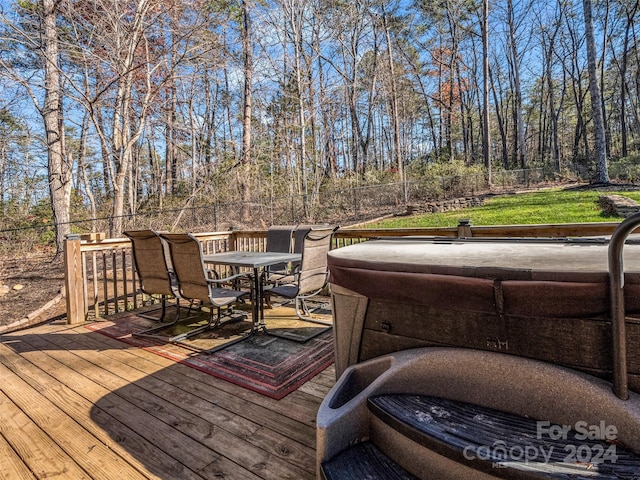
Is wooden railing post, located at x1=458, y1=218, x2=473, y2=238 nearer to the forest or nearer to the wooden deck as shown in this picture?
the wooden deck

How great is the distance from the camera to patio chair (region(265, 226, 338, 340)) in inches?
132

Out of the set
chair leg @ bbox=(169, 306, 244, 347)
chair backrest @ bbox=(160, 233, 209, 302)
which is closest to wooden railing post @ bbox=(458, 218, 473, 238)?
chair backrest @ bbox=(160, 233, 209, 302)

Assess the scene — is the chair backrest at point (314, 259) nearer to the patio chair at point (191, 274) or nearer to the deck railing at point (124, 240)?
the patio chair at point (191, 274)

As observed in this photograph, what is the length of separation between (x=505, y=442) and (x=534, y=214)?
8480mm

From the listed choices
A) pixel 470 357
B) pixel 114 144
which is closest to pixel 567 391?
pixel 470 357

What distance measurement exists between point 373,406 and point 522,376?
49 cm

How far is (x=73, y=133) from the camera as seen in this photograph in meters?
14.8

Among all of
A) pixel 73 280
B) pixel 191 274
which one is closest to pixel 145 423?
pixel 191 274

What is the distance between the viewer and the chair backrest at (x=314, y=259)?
3.36 meters

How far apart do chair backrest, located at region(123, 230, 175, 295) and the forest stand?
4.21 metres

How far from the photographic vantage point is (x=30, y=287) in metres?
6.53

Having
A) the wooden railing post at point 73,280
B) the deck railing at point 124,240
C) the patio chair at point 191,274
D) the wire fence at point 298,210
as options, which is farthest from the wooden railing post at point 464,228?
the wire fence at point 298,210

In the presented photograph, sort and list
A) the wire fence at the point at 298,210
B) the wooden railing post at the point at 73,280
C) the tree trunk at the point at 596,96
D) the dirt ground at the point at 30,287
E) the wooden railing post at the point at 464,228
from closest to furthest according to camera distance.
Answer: the wooden railing post at the point at 464,228 < the wooden railing post at the point at 73,280 < the dirt ground at the point at 30,287 < the wire fence at the point at 298,210 < the tree trunk at the point at 596,96

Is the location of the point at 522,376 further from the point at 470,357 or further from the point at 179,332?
the point at 179,332
